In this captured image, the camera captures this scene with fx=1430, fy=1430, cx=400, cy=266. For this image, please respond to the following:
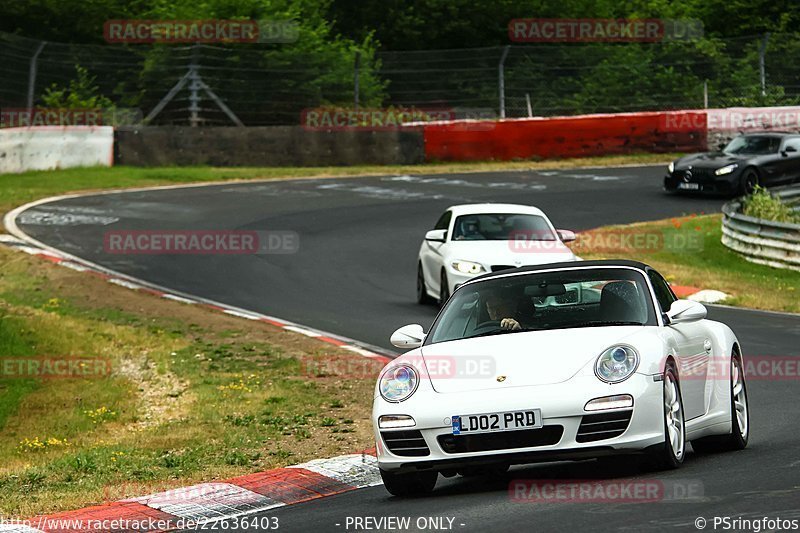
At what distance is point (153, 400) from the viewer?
12633 mm

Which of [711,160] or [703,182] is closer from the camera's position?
[703,182]

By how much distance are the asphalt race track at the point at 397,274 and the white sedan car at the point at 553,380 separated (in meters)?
0.25

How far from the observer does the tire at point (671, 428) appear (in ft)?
24.9

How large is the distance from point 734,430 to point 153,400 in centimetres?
566

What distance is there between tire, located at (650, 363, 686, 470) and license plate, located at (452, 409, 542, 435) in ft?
2.18

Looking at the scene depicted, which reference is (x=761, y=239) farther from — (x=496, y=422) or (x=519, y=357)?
(x=496, y=422)

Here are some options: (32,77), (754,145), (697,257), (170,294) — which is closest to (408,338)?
(170,294)

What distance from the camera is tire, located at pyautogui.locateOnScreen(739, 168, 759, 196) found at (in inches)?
1155

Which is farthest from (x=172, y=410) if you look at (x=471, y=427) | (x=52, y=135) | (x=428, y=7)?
(x=428, y=7)

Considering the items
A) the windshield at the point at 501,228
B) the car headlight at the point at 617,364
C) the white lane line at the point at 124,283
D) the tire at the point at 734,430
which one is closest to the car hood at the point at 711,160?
the windshield at the point at 501,228

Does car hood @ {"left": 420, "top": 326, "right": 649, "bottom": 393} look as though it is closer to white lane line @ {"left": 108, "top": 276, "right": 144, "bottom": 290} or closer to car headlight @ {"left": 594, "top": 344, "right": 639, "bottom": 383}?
car headlight @ {"left": 594, "top": 344, "right": 639, "bottom": 383}

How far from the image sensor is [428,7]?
51.0 metres

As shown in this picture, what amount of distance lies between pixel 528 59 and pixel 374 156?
4773 millimetres

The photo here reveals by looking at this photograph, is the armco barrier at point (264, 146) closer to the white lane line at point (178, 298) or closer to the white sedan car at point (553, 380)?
the white lane line at point (178, 298)
